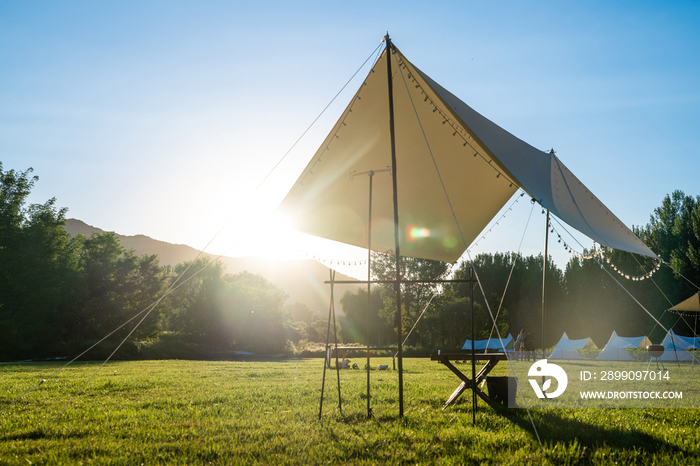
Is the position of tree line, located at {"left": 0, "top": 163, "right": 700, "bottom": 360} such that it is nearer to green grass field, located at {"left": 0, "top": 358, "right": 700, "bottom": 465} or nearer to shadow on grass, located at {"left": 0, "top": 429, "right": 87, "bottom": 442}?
green grass field, located at {"left": 0, "top": 358, "right": 700, "bottom": 465}

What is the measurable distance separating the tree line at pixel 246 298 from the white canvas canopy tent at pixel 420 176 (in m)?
14.1

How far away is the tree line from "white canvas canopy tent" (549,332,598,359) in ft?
11.1

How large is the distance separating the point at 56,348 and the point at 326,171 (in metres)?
22.5

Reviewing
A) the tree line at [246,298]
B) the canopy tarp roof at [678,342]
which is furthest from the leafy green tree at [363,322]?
the canopy tarp roof at [678,342]

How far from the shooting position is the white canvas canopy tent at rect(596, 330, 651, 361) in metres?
16.3

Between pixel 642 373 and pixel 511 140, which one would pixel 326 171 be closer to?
pixel 511 140

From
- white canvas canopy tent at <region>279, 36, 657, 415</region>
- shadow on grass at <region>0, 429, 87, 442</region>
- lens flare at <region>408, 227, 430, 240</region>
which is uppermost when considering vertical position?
white canvas canopy tent at <region>279, 36, 657, 415</region>

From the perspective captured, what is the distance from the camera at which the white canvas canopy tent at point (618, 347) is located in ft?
53.6

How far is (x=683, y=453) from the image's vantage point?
9.77 feet

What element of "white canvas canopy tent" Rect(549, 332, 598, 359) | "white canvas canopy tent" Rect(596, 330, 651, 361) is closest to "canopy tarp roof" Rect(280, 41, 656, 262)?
"white canvas canopy tent" Rect(549, 332, 598, 359)

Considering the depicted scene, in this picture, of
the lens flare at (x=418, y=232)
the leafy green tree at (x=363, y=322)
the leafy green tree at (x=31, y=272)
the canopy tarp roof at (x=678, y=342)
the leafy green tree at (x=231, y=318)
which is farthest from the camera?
the leafy green tree at (x=363, y=322)

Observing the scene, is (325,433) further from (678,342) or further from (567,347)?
(567,347)

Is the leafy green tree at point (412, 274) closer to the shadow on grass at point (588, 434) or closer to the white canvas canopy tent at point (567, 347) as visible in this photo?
the white canvas canopy tent at point (567, 347)

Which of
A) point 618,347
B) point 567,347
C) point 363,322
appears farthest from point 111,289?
A: point 618,347
